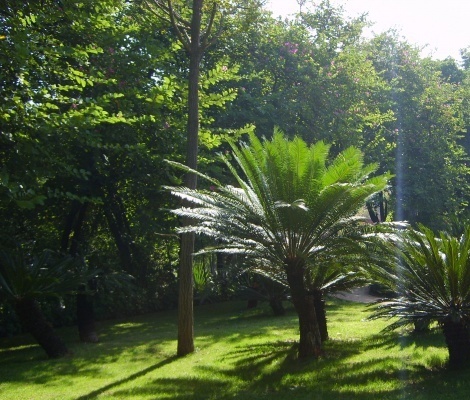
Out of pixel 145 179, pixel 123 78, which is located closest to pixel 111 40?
pixel 123 78

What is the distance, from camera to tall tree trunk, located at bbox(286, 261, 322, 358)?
9.29 m

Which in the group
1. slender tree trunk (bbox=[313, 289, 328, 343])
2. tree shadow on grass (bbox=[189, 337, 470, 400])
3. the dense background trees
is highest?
the dense background trees

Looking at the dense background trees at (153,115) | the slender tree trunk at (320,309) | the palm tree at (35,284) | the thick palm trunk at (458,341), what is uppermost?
the dense background trees at (153,115)

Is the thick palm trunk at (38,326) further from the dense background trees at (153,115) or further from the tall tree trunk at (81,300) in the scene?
A: the tall tree trunk at (81,300)

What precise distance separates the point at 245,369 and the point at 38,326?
4.48m

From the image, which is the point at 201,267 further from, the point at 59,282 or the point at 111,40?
the point at 111,40

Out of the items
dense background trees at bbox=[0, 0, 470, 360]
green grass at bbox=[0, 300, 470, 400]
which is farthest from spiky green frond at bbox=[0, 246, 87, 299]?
green grass at bbox=[0, 300, 470, 400]

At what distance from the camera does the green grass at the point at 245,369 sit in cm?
755

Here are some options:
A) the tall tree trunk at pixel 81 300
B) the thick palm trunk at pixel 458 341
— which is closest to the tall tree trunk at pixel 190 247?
the tall tree trunk at pixel 81 300

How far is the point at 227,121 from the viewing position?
19.5 meters

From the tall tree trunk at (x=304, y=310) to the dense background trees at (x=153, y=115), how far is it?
8.21ft

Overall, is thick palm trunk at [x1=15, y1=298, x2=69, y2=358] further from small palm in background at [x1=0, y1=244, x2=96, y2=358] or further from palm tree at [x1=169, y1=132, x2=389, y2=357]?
palm tree at [x1=169, y1=132, x2=389, y2=357]

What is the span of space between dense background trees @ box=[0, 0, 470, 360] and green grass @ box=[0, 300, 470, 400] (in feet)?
5.83

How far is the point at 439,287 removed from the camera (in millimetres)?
7648
